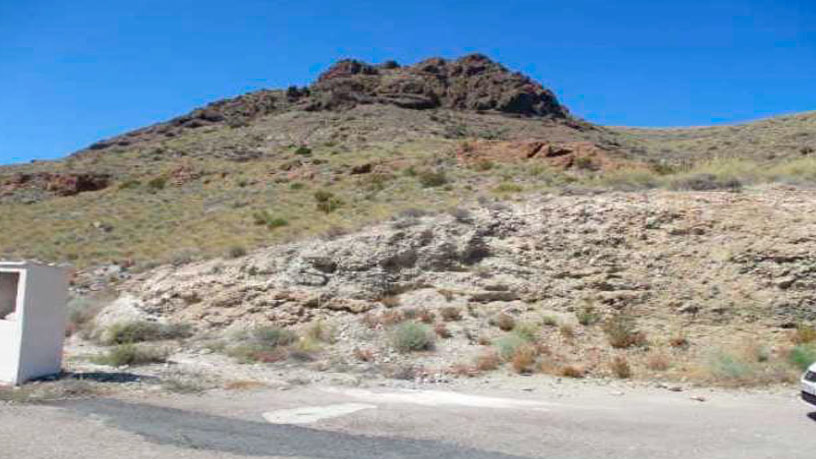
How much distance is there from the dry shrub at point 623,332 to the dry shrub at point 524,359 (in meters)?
1.77

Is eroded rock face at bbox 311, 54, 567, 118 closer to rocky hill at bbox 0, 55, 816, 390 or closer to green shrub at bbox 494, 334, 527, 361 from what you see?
rocky hill at bbox 0, 55, 816, 390

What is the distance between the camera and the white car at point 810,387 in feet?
29.2

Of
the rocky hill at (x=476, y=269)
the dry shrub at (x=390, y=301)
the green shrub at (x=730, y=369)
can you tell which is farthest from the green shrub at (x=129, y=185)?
the green shrub at (x=730, y=369)

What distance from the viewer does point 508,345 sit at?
14328 millimetres

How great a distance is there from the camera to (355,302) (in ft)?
56.7

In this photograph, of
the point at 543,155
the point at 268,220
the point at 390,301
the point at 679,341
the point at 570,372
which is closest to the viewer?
the point at 570,372

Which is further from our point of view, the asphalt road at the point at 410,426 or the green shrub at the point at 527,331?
the green shrub at the point at 527,331

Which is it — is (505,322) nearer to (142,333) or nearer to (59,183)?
(142,333)

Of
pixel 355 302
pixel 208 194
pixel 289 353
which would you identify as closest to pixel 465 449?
pixel 289 353

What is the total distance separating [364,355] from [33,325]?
20.1ft

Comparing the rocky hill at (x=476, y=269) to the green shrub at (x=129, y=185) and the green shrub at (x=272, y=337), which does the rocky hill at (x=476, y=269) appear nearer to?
the green shrub at (x=272, y=337)

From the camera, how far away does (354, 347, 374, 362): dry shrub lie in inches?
569

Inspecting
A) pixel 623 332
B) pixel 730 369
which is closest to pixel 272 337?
pixel 623 332

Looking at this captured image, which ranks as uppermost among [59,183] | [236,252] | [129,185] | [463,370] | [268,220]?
[59,183]
